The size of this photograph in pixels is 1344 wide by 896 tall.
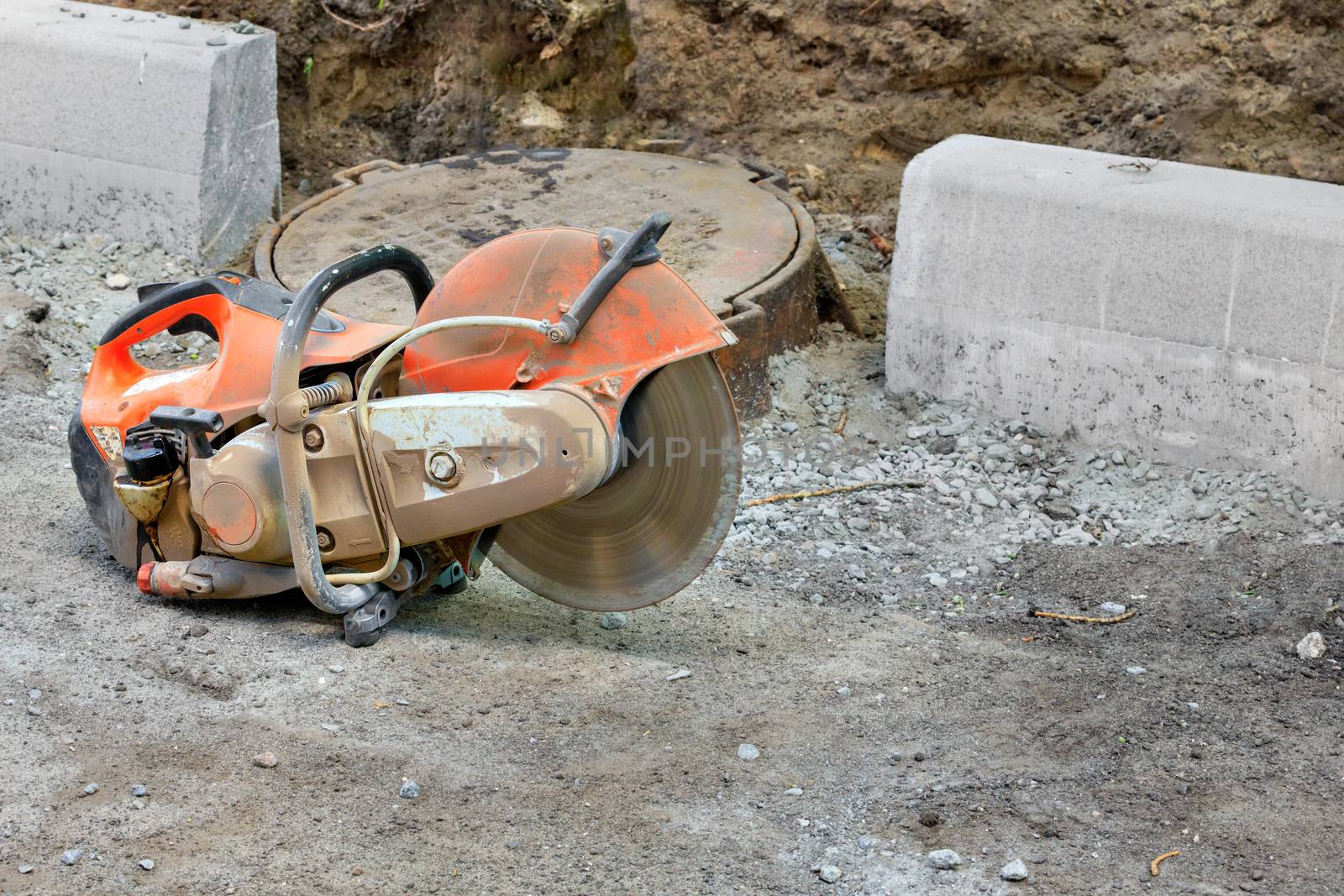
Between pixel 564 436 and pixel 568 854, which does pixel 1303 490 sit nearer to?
pixel 564 436

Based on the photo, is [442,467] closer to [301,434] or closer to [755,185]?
[301,434]

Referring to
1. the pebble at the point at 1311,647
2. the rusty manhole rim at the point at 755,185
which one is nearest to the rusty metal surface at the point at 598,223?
the rusty manhole rim at the point at 755,185

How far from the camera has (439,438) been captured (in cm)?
310

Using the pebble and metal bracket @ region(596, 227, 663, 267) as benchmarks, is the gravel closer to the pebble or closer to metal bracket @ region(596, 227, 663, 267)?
the pebble

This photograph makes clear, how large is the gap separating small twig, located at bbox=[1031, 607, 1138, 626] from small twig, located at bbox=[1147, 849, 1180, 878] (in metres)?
1.07

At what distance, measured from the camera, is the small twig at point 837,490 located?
439cm

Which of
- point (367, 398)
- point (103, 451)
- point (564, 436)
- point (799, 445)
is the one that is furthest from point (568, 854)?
point (799, 445)

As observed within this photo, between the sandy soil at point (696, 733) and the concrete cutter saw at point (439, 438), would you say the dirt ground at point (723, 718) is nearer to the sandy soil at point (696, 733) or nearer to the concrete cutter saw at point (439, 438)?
the sandy soil at point (696, 733)

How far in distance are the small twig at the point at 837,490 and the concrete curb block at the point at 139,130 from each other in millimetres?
2612

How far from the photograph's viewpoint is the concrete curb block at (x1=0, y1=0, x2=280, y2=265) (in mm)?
5516

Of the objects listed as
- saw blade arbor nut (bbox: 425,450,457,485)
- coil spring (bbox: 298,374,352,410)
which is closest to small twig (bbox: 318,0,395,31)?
coil spring (bbox: 298,374,352,410)

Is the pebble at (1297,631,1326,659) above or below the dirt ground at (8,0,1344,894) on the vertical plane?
above

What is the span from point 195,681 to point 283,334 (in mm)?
788

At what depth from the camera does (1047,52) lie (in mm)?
5621
